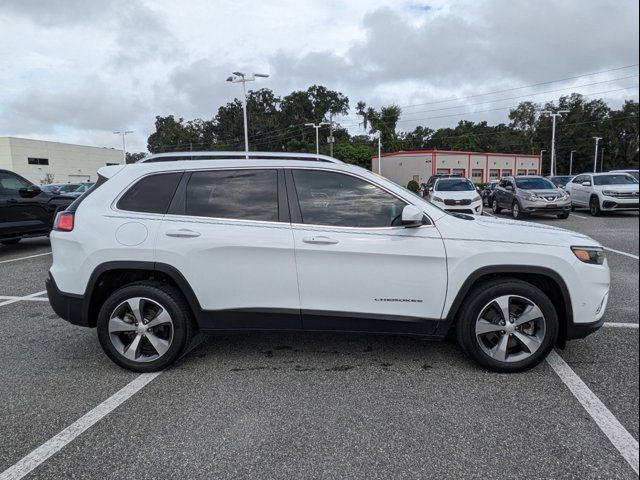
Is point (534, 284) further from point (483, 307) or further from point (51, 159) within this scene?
point (51, 159)

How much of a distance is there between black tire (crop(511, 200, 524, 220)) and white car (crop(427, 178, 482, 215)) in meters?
1.84

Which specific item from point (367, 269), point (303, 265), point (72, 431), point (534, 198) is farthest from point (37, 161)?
point (367, 269)

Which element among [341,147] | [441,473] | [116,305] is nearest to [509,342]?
[441,473]

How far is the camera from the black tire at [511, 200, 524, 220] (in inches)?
609

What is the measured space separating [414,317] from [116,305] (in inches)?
97.2

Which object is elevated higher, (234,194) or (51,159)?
(51,159)

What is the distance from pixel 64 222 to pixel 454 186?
1369 cm

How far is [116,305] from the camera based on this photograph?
3658mm

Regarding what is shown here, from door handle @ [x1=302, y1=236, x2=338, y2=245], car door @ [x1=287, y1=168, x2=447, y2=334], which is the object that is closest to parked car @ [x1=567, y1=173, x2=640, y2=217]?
car door @ [x1=287, y1=168, x2=447, y2=334]

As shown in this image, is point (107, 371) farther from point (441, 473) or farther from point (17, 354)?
point (441, 473)

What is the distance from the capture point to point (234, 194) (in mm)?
3717

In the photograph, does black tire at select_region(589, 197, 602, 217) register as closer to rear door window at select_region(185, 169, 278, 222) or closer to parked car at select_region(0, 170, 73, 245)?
rear door window at select_region(185, 169, 278, 222)

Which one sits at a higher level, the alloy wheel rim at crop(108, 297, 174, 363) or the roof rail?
the roof rail

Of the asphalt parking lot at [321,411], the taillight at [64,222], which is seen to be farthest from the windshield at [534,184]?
the taillight at [64,222]
